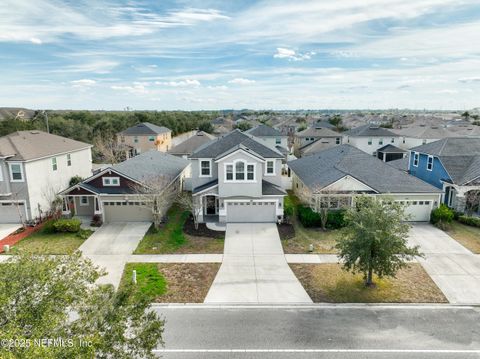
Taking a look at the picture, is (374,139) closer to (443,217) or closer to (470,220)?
(470,220)

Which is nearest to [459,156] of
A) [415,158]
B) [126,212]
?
[415,158]

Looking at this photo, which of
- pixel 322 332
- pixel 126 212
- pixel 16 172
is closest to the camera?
pixel 322 332

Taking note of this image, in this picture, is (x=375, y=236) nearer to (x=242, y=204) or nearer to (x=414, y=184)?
(x=242, y=204)

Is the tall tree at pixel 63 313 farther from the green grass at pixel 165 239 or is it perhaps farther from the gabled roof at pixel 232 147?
the gabled roof at pixel 232 147

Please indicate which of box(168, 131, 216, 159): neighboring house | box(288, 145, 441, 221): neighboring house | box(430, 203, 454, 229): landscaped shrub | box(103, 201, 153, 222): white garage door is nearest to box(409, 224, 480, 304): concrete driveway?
box(430, 203, 454, 229): landscaped shrub

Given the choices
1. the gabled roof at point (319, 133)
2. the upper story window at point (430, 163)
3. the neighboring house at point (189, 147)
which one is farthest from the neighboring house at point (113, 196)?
the gabled roof at point (319, 133)

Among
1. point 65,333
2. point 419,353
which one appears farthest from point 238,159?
point 65,333
